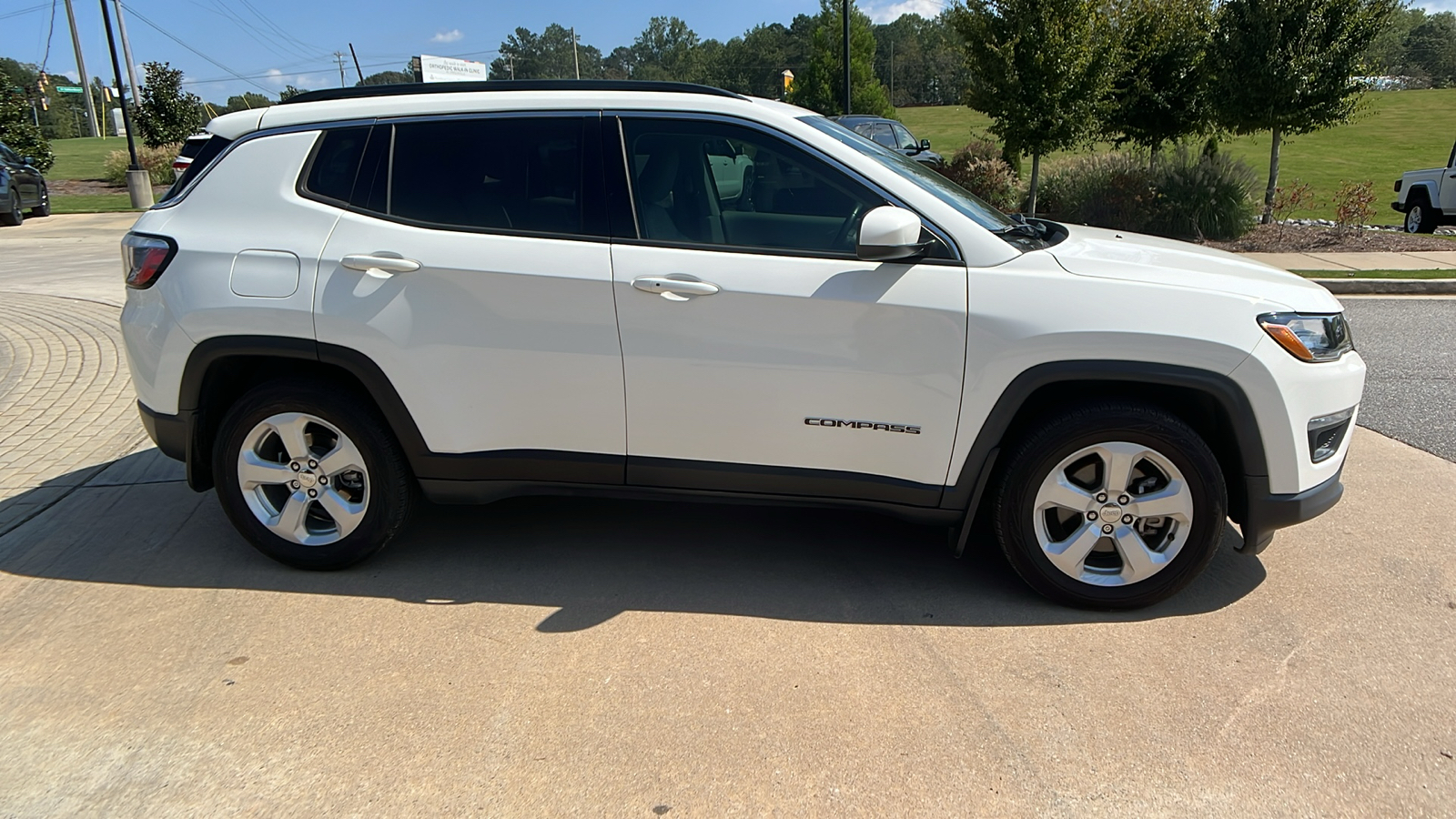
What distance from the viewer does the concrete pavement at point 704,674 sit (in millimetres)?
2654

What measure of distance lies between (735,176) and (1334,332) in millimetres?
2238

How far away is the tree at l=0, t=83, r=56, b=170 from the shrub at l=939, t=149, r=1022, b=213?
939 inches

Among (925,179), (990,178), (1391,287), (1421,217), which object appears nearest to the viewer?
(925,179)

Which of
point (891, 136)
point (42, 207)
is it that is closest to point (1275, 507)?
point (891, 136)

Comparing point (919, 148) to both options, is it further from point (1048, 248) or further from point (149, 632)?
point (149, 632)

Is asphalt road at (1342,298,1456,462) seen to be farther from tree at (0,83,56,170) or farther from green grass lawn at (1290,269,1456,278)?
tree at (0,83,56,170)

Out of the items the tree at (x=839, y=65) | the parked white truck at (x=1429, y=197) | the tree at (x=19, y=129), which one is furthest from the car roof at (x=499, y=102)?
the tree at (x=839, y=65)

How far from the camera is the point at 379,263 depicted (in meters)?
3.59

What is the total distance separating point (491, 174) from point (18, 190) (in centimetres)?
2168

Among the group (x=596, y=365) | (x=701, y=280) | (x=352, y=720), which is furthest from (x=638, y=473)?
(x=352, y=720)

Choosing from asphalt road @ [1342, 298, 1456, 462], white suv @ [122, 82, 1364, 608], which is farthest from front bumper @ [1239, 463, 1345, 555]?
asphalt road @ [1342, 298, 1456, 462]

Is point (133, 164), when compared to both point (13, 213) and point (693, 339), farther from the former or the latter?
point (693, 339)

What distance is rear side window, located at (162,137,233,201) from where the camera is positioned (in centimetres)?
394

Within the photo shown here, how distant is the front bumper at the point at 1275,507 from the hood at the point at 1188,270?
63 centimetres
